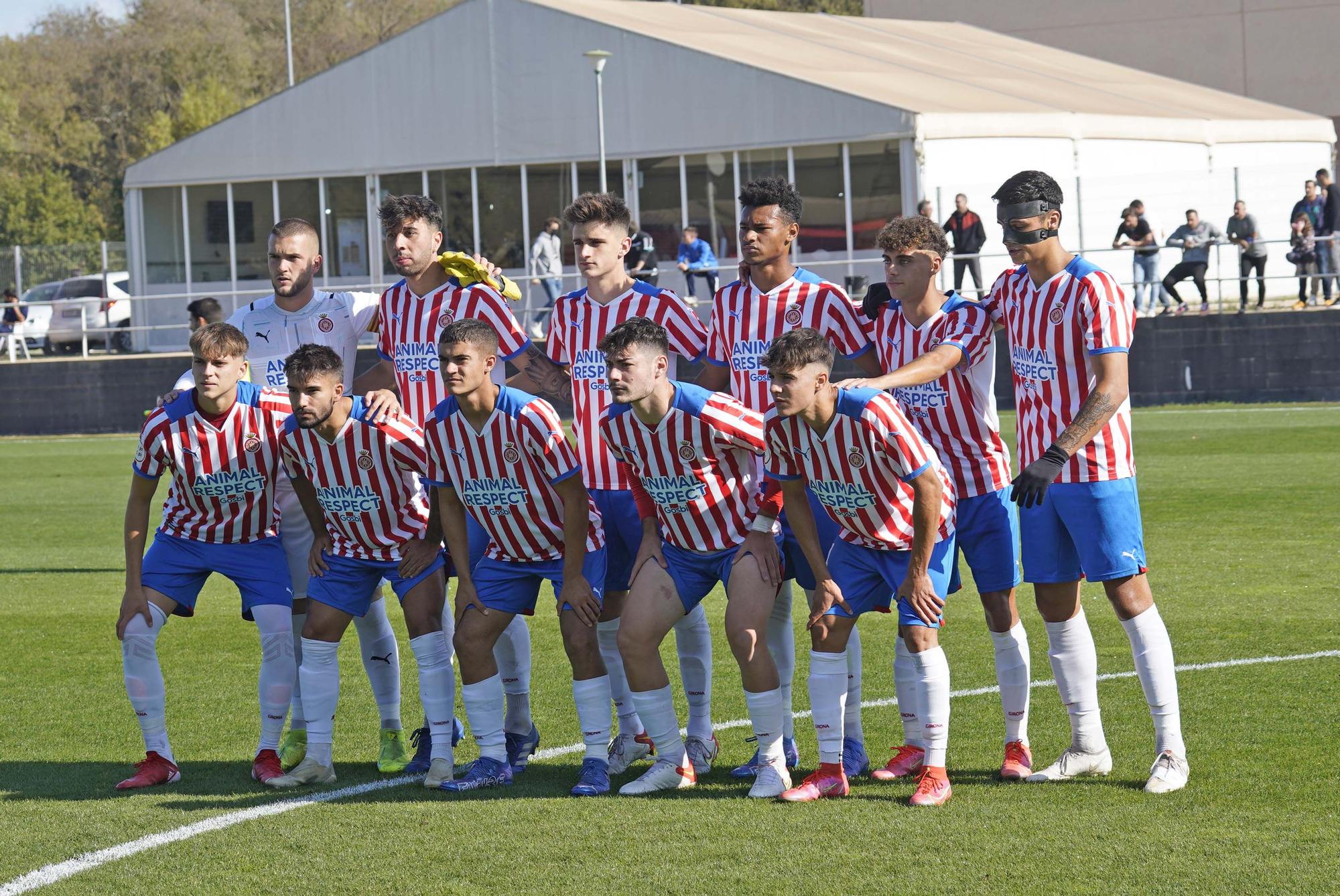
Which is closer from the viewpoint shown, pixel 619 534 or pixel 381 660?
pixel 619 534

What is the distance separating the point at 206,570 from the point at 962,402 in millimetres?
3016

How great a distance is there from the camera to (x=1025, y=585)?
34.8ft

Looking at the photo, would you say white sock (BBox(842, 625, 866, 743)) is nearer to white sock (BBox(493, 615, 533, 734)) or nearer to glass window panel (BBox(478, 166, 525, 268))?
white sock (BBox(493, 615, 533, 734))

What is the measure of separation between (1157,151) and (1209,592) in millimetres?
23943

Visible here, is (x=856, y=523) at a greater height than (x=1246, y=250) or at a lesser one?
lesser

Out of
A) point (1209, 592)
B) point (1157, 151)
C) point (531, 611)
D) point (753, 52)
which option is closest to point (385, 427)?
point (531, 611)

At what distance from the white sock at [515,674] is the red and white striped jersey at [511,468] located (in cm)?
56

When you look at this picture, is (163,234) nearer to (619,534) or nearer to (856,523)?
(619,534)

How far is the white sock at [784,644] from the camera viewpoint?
6.43 metres

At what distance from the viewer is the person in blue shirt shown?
25562 mm

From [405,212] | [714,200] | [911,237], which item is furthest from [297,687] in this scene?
[714,200]

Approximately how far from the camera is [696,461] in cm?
600

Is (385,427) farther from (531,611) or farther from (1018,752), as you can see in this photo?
(1018,752)

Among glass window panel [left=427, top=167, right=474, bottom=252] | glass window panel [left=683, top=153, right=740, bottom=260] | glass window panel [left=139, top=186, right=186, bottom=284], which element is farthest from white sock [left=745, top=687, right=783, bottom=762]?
glass window panel [left=139, top=186, right=186, bottom=284]
